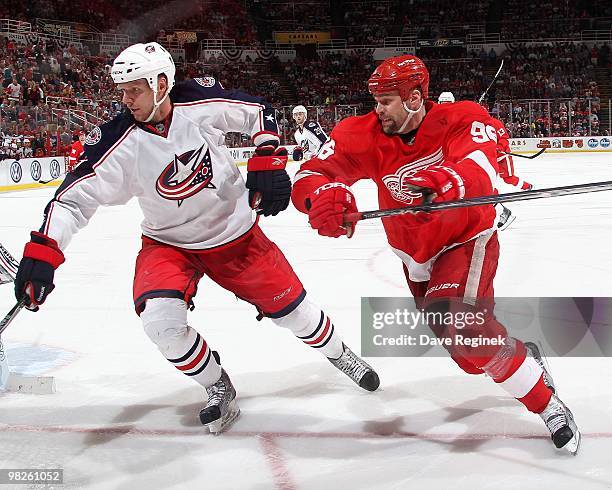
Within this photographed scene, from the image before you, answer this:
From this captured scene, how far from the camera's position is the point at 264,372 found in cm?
323

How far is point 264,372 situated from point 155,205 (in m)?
0.99

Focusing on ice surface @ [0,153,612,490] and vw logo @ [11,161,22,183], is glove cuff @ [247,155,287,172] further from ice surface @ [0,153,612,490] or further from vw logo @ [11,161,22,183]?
vw logo @ [11,161,22,183]

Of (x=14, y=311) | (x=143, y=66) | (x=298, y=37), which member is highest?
(x=298, y=37)

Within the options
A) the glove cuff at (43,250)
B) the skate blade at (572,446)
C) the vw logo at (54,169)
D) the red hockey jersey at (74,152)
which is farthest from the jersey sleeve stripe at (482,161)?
the vw logo at (54,169)

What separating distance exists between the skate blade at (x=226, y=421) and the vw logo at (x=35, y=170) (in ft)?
35.3

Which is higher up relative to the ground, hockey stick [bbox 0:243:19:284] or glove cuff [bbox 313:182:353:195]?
glove cuff [bbox 313:182:353:195]

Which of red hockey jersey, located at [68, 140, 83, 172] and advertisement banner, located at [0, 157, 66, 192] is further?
red hockey jersey, located at [68, 140, 83, 172]

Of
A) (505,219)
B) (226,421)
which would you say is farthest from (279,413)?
(505,219)

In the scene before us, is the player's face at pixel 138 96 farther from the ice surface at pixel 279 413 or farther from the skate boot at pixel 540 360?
the skate boot at pixel 540 360

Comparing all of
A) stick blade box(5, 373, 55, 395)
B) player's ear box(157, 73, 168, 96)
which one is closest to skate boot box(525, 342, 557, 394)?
player's ear box(157, 73, 168, 96)

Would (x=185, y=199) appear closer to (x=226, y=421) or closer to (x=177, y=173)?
(x=177, y=173)

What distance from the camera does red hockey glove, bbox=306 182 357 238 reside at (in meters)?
2.36

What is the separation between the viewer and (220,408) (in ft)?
8.61

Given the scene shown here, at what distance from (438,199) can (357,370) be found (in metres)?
1.01
